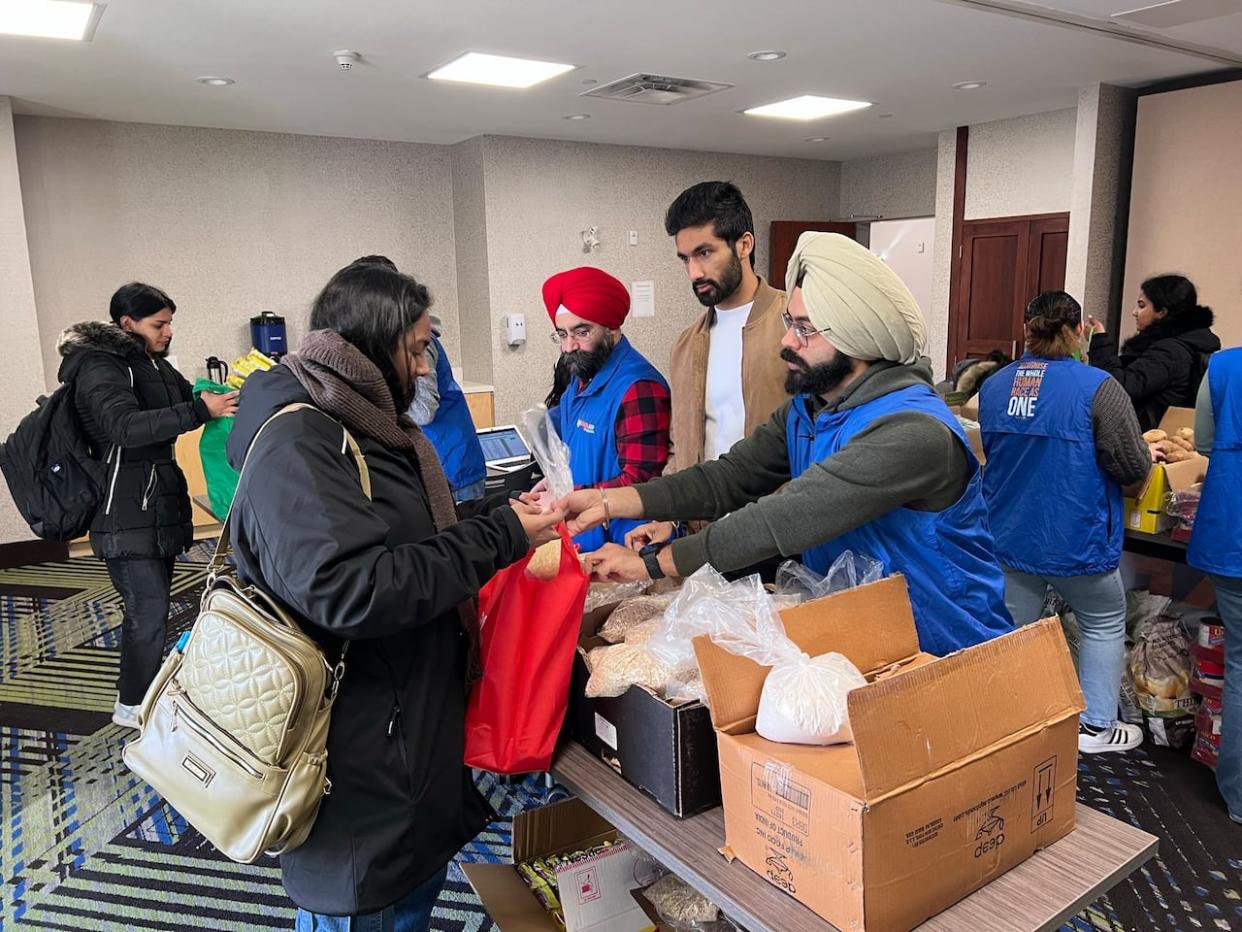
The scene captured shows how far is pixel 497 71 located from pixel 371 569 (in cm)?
425

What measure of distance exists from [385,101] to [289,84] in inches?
25.5

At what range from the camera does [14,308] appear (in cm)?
531

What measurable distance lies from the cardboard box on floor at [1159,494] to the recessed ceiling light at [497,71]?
3.35 m

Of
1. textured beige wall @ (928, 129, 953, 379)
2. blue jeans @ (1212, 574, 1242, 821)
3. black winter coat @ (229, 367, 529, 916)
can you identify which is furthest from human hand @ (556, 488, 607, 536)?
textured beige wall @ (928, 129, 953, 379)

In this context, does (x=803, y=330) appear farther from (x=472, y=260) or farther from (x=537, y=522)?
(x=472, y=260)

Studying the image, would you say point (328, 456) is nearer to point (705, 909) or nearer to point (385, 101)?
point (705, 909)

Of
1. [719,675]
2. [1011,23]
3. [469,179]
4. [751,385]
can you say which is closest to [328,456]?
[719,675]

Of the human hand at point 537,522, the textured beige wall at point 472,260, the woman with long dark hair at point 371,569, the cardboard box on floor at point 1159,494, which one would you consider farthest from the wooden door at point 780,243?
the woman with long dark hair at point 371,569

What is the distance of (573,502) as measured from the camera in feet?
5.76


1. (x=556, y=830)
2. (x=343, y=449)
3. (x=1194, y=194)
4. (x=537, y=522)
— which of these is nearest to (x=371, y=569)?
(x=343, y=449)

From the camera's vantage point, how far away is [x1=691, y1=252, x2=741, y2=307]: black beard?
7.73ft

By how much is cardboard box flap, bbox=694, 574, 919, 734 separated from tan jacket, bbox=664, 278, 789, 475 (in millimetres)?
962

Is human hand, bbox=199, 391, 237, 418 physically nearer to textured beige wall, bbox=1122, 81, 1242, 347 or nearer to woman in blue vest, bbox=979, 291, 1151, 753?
woman in blue vest, bbox=979, 291, 1151, 753

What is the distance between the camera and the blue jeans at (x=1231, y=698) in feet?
8.49
